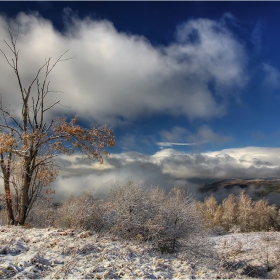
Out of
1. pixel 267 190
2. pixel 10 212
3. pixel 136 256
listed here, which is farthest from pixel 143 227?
pixel 267 190

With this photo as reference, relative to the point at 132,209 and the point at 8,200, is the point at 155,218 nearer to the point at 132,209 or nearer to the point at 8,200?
the point at 132,209

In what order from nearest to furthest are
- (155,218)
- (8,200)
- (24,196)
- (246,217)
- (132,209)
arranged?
(24,196) → (8,200) → (155,218) → (132,209) → (246,217)

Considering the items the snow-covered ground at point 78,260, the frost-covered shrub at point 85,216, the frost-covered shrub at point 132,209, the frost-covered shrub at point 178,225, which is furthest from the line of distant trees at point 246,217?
the snow-covered ground at point 78,260

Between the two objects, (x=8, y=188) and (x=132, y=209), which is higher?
(x=8, y=188)

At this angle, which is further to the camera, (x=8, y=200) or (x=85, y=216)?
(x=85, y=216)

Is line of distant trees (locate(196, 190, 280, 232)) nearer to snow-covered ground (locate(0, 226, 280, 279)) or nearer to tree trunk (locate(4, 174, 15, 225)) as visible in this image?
tree trunk (locate(4, 174, 15, 225))

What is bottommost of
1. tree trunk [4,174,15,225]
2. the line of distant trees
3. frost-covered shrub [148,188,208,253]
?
the line of distant trees

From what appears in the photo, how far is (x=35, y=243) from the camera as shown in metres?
8.13

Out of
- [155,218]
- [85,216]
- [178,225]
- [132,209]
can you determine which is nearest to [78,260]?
[85,216]

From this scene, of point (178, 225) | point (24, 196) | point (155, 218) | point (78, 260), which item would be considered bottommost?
point (178, 225)

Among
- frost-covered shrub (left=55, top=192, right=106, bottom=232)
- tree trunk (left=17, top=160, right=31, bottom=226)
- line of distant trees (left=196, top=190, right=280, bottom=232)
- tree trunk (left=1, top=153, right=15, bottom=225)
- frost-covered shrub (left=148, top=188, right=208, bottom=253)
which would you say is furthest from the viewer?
line of distant trees (left=196, top=190, right=280, bottom=232)

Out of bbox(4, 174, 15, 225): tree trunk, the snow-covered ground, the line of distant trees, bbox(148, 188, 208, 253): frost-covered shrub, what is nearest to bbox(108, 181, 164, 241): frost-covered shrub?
bbox(148, 188, 208, 253): frost-covered shrub

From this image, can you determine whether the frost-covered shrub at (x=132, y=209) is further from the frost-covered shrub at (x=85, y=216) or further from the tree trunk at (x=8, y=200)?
the tree trunk at (x=8, y=200)

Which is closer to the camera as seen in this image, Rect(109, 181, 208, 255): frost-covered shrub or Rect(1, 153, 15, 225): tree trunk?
Rect(1, 153, 15, 225): tree trunk
